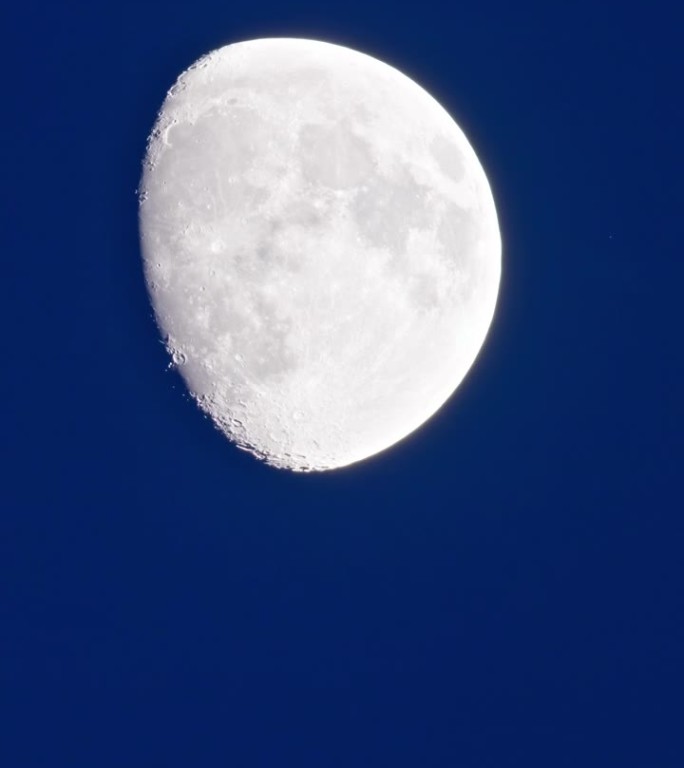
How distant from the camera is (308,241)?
36.1 ft

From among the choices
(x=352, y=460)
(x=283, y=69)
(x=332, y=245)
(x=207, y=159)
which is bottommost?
(x=352, y=460)

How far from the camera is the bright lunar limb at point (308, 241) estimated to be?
36.2ft

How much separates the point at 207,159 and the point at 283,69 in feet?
5.43

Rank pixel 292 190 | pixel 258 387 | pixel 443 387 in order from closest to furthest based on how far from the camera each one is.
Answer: pixel 292 190 → pixel 258 387 → pixel 443 387

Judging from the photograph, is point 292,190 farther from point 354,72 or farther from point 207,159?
point 354,72

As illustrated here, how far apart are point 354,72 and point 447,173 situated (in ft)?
6.00

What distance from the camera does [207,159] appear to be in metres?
11.1

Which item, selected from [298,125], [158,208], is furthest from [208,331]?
[298,125]

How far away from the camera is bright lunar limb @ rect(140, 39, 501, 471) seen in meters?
11.0

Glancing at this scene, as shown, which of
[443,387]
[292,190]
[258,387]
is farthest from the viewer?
[443,387]

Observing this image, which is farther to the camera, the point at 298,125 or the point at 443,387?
the point at 443,387

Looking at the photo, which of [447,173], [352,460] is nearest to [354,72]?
[447,173]

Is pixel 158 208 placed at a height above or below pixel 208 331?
above

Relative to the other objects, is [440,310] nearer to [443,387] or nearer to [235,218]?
[443,387]
